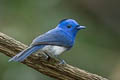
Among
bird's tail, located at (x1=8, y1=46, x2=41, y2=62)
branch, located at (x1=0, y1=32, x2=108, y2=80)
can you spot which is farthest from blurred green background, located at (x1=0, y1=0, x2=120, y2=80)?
bird's tail, located at (x1=8, y1=46, x2=41, y2=62)

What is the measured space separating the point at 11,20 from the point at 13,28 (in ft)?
1.56

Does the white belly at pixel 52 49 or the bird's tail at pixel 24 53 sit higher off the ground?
the white belly at pixel 52 49

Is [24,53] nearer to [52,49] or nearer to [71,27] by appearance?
[52,49]

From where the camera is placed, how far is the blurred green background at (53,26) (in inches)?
331

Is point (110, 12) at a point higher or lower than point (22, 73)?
higher

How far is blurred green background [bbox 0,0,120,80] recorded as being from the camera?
27.6 ft

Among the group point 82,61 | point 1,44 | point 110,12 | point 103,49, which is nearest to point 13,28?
point 82,61

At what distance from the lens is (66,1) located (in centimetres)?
1110

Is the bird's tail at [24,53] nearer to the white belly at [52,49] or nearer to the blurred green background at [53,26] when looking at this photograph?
the white belly at [52,49]

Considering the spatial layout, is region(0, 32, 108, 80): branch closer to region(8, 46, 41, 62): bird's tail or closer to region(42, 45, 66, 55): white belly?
region(42, 45, 66, 55): white belly

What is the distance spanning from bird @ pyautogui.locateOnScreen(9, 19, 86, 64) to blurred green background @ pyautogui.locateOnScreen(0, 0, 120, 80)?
195 centimetres

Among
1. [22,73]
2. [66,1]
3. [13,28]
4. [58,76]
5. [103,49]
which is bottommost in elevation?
[58,76]

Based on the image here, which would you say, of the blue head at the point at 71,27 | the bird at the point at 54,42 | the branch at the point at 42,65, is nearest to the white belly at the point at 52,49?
the bird at the point at 54,42

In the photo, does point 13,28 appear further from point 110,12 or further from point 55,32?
point 110,12
